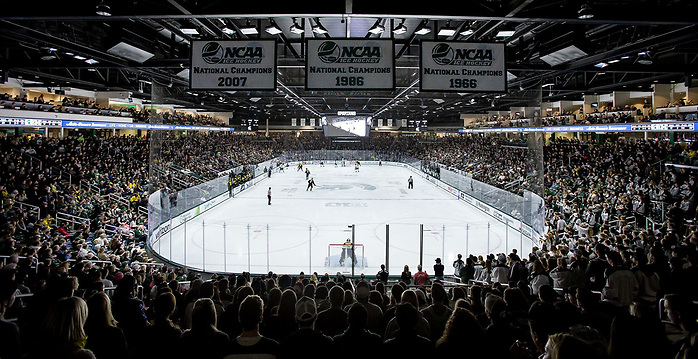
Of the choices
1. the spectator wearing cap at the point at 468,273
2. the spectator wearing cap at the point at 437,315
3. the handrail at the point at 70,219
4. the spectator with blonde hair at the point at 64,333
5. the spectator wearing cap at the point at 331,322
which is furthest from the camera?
the handrail at the point at 70,219

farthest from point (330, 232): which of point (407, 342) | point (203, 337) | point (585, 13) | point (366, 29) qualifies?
point (407, 342)

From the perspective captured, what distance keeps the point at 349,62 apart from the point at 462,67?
2345 millimetres

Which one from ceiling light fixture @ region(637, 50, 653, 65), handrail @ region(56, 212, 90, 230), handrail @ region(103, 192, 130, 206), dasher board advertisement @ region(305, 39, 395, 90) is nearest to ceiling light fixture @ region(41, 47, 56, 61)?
handrail @ region(56, 212, 90, 230)

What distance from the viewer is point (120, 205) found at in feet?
62.5

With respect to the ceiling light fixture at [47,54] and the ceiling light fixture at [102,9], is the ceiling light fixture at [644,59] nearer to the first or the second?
the ceiling light fixture at [102,9]

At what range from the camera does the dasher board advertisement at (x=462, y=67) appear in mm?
7590

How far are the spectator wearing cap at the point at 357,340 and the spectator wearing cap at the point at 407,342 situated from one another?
131 millimetres

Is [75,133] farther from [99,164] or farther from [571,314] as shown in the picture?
[571,314]

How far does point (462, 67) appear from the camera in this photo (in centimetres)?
764

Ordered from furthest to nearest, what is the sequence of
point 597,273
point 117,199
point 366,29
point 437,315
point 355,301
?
point 117,199, point 366,29, point 597,273, point 355,301, point 437,315

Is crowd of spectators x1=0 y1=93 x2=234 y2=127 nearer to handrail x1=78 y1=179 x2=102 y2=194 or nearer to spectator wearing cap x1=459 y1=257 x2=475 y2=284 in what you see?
handrail x1=78 y1=179 x2=102 y2=194

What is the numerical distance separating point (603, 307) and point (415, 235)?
509 inches

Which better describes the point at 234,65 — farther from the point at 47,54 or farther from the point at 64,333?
the point at 47,54

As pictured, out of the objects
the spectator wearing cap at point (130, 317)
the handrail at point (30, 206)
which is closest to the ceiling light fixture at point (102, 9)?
the spectator wearing cap at point (130, 317)
